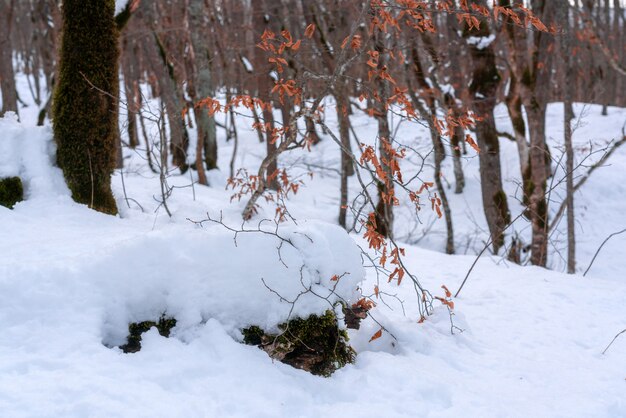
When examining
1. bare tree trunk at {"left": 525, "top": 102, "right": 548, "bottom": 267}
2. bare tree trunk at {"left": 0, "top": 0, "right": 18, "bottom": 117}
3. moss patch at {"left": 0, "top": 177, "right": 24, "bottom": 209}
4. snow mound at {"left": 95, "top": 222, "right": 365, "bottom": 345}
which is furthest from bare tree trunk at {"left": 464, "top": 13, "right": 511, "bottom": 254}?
bare tree trunk at {"left": 0, "top": 0, "right": 18, "bottom": 117}

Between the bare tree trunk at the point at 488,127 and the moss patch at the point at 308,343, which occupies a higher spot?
the bare tree trunk at the point at 488,127

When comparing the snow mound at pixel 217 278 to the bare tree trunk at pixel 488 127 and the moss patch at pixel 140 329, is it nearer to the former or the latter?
the moss patch at pixel 140 329

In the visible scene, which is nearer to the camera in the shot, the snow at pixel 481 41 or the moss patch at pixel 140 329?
the moss patch at pixel 140 329

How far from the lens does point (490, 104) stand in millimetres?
8594

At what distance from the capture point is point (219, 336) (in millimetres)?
2848

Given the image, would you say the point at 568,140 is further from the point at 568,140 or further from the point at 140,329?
the point at 140,329

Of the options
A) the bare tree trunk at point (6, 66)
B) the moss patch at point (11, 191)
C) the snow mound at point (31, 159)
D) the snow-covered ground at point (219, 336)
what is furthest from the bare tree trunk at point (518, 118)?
the bare tree trunk at point (6, 66)

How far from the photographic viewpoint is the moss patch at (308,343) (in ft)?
9.45

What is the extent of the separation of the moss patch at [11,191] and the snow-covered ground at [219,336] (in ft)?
0.30

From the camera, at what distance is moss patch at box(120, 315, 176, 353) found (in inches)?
107

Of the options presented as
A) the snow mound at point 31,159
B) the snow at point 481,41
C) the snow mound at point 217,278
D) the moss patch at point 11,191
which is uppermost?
the snow at point 481,41

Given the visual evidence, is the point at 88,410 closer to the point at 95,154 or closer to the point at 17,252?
the point at 17,252

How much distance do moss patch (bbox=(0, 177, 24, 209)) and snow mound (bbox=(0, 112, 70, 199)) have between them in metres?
0.05

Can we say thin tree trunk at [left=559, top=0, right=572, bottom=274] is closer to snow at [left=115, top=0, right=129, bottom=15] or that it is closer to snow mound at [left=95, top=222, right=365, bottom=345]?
snow mound at [left=95, top=222, right=365, bottom=345]
